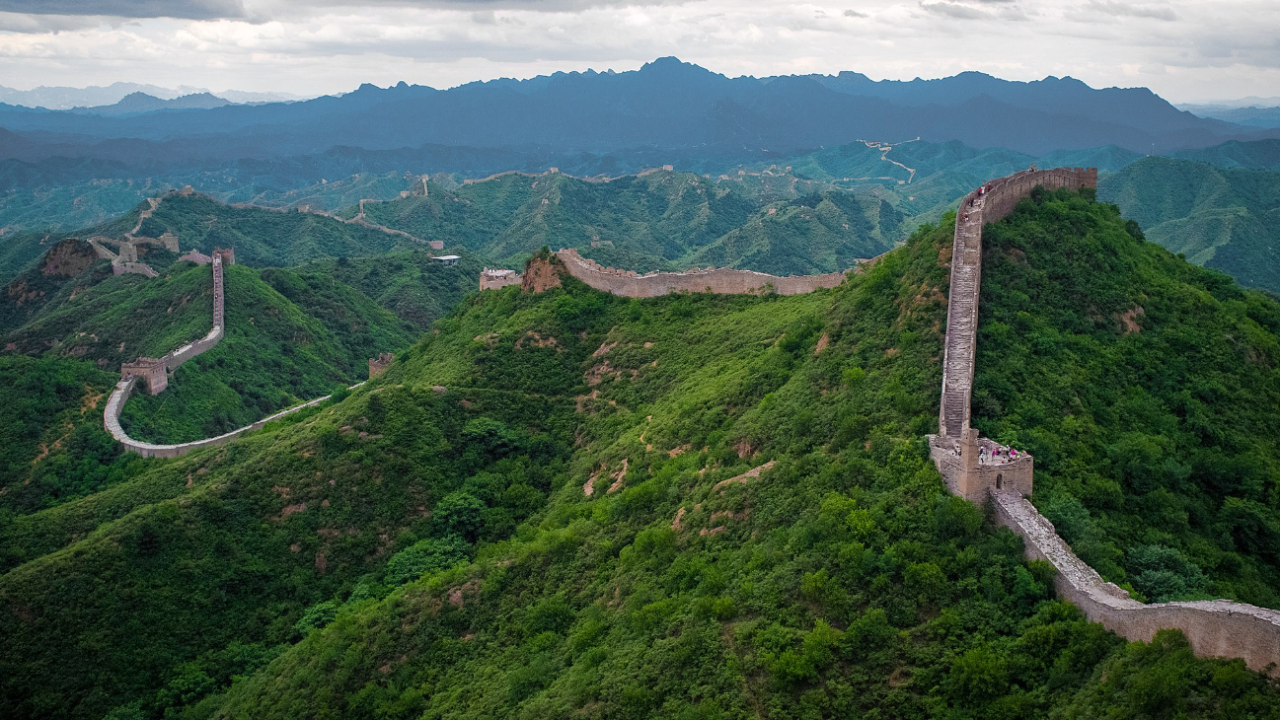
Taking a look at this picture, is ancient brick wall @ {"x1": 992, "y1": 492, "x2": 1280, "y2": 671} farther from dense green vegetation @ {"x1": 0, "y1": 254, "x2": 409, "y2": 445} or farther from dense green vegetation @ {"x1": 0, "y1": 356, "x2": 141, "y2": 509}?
dense green vegetation @ {"x1": 0, "y1": 254, "x2": 409, "y2": 445}

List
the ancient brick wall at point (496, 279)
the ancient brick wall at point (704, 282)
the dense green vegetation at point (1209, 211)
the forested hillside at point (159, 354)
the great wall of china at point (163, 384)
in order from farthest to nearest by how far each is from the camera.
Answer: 1. the dense green vegetation at point (1209, 211)
2. the ancient brick wall at point (496, 279)
3. the forested hillside at point (159, 354)
4. the great wall of china at point (163, 384)
5. the ancient brick wall at point (704, 282)

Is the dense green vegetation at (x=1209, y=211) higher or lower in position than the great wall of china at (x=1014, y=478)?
lower

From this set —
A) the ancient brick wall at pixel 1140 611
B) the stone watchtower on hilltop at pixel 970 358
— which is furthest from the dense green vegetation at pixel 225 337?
the ancient brick wall at pixel 1140 611

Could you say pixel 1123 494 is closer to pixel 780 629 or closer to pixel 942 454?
pixel 942 454

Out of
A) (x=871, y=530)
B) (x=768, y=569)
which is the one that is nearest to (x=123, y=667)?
(x=768, y=569)

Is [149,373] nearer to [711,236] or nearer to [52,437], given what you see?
[52,437]

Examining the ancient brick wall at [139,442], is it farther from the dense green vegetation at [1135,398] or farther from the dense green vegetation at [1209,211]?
the dense green vegetation at [1209,211]
